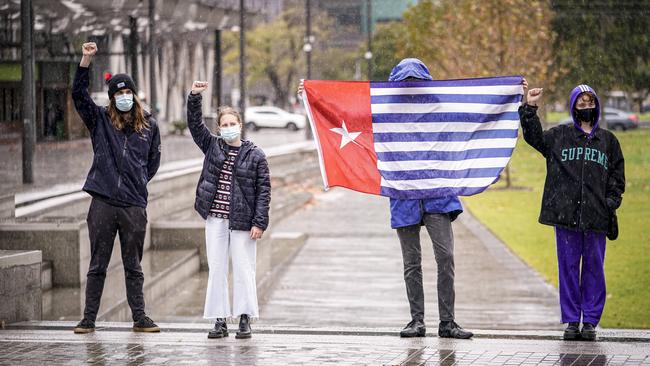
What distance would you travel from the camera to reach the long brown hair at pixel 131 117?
9.89 m

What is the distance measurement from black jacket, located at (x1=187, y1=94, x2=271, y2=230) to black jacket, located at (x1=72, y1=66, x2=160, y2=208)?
1.68 feet

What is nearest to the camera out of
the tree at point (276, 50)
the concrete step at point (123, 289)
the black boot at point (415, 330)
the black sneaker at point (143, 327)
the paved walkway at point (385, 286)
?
the black boot at point (415, 330)

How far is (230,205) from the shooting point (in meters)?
9.73

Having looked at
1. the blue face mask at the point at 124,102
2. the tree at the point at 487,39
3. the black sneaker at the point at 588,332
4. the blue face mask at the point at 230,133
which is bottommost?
the black sneaker at the point at 588,332

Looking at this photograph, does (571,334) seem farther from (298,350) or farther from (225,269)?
→ (225,269)

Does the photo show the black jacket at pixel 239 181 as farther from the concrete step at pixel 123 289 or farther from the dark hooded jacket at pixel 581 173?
the concrete step at pixel 123 289

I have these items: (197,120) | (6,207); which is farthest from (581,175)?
(6,207)

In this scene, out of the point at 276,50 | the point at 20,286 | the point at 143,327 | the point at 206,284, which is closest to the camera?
the point at 143,327

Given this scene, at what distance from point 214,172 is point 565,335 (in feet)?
9.63

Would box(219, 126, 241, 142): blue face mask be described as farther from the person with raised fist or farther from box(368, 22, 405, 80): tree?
box(368, 22, 405, 80): tree

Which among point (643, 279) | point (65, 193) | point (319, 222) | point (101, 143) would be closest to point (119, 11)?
point (319, 222)

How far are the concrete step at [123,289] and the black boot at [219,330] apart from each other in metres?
2.40

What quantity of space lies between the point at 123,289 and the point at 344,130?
13.2 feet

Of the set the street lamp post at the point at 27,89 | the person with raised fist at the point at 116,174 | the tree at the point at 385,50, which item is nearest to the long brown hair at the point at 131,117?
the person with raised fist at the point at 116,174
